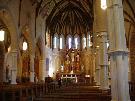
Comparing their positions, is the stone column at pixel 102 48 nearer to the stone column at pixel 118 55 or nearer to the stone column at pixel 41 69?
the stone column at pixel 118 55

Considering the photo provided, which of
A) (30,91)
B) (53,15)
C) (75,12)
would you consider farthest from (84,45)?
(30,91)

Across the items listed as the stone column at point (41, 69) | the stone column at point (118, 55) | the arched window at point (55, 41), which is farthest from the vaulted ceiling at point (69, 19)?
the stone column at point (118, 55)

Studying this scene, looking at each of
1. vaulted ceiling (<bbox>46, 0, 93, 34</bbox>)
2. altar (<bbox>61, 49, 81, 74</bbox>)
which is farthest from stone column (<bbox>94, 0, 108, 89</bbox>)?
altar (<bbox>61, 49, 81, 74</bbox>)

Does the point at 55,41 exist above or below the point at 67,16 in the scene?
below

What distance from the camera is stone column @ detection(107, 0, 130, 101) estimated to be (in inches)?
398

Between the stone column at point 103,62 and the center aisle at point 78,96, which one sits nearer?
the center aisle at point 78,96

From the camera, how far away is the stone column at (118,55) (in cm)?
1010

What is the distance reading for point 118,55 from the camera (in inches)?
407

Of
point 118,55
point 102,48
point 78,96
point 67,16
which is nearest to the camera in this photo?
point 118,55

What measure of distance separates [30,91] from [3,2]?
10.1 m

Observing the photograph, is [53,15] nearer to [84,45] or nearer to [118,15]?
[84,45]

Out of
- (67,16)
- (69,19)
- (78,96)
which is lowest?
(78,96)

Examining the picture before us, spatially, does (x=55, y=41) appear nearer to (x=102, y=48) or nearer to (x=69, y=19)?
(x=69, y=19)

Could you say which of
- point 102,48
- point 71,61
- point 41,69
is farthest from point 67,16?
point 102,48
